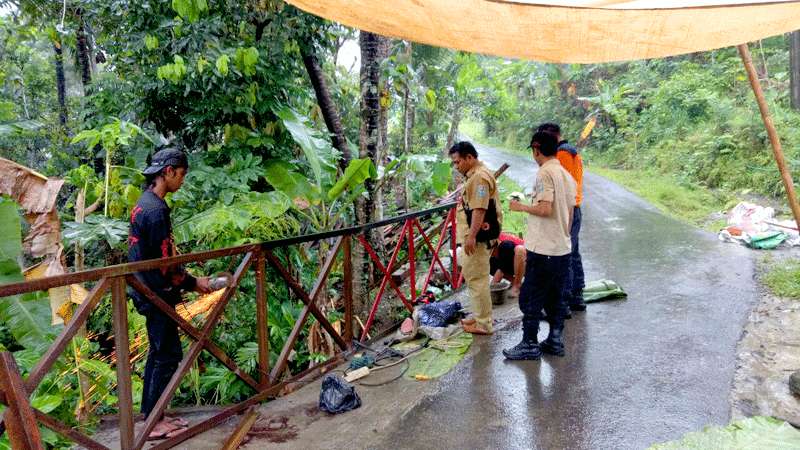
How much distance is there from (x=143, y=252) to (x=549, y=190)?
2809 millimetres

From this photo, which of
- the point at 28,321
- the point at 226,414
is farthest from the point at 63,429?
the point at 28,321

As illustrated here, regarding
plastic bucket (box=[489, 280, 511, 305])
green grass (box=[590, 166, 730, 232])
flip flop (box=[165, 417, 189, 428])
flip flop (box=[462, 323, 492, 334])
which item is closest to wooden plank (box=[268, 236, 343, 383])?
flip flop (box=[165, 417, 189, 428])

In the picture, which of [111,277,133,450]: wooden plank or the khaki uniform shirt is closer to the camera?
[111,277,133,450]: wooden plank

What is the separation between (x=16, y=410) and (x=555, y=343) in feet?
11.6

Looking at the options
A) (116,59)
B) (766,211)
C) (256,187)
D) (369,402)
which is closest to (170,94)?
(116,59)

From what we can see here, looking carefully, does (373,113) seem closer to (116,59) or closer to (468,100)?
(116,59)

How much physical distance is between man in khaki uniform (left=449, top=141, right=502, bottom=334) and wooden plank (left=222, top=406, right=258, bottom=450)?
6.86 feet

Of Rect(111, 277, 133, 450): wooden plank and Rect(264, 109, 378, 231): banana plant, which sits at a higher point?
Rect(264, 109, 378, 231): banana plant

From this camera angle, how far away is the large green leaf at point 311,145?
5.28 meters

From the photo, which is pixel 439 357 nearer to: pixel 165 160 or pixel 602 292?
pixel 602 292

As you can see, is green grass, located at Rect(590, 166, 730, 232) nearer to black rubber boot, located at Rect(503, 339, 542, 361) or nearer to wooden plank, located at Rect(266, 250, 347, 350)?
black rubber boot, located at Rect(503, 339, 542, 361)

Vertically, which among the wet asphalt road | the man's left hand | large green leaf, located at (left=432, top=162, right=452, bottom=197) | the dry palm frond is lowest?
the wet asphalt road

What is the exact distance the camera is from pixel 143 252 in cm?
320

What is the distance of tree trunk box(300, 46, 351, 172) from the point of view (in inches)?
249
